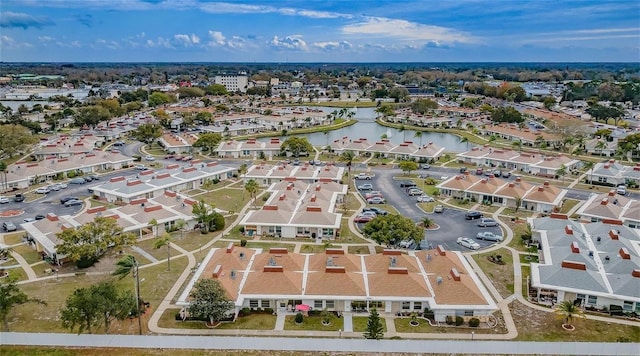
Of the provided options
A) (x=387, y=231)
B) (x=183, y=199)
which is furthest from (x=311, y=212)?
(x=183, y=199)

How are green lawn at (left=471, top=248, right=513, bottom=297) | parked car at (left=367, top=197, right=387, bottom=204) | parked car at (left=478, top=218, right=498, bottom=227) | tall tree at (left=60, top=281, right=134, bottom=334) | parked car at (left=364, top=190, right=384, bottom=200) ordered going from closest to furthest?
1. tall tree at (left=60, top=281, right=134, bottom=334)
2. green lawn at (left=471, top=248, right=513, bottom=297)
3. parked car at (left=478, top=218, right=498, bottom=227)
4. parked car at (left=367, top=197, right=387, bottom=204)
5. parked car at (left=364, top=190, right=384, bottom=200)

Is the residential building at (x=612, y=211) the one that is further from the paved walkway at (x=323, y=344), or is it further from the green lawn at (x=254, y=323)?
the green lawn at (x=254, y=323)

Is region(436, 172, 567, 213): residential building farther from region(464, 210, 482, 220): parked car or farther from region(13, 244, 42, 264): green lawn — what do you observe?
region(13, 244, 42, 264): green lawn

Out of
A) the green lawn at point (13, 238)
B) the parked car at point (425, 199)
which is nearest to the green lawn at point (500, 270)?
the parked car at point (425, 199)

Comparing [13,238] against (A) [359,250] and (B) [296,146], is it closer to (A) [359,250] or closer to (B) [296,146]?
(A) [359,250]

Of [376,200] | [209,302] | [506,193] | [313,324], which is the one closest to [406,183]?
[376,200]

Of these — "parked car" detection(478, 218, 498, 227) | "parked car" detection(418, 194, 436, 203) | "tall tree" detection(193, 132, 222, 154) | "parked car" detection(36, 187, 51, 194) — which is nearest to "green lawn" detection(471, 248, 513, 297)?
"parked car" detection(478, 218, 498, 227)

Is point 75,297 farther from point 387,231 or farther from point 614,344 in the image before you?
point 614,344
